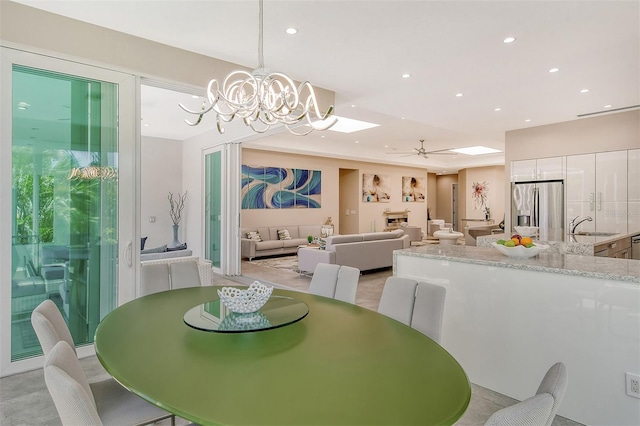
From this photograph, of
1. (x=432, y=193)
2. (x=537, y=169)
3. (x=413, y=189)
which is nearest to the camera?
(x=537, y=169)

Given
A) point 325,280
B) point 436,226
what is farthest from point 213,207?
point 436,226

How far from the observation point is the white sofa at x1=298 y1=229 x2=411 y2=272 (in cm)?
605

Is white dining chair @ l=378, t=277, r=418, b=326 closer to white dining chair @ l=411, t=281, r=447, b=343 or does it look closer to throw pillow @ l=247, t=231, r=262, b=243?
white dining chair @ l=411, t=281, r=447, b=343

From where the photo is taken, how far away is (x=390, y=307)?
200cm

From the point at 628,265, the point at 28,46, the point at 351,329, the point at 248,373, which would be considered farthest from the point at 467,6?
the point at 28,46

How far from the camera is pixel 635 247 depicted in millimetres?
4785

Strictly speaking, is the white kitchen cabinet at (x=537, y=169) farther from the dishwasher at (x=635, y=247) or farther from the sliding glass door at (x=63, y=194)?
the sliding glass door at (x=63, y=194)

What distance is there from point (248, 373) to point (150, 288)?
172cm

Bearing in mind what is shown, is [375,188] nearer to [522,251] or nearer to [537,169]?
[537,169]

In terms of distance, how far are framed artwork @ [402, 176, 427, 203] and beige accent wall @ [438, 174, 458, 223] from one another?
6.97 ft

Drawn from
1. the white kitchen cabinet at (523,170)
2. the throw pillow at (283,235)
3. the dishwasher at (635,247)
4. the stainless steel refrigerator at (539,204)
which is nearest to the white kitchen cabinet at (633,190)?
the dishwasher at (635,247)

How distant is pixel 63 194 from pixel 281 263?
204 inches

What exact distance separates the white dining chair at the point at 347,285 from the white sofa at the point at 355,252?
3551 mm

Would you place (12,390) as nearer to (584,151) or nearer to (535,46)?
(535,46)
